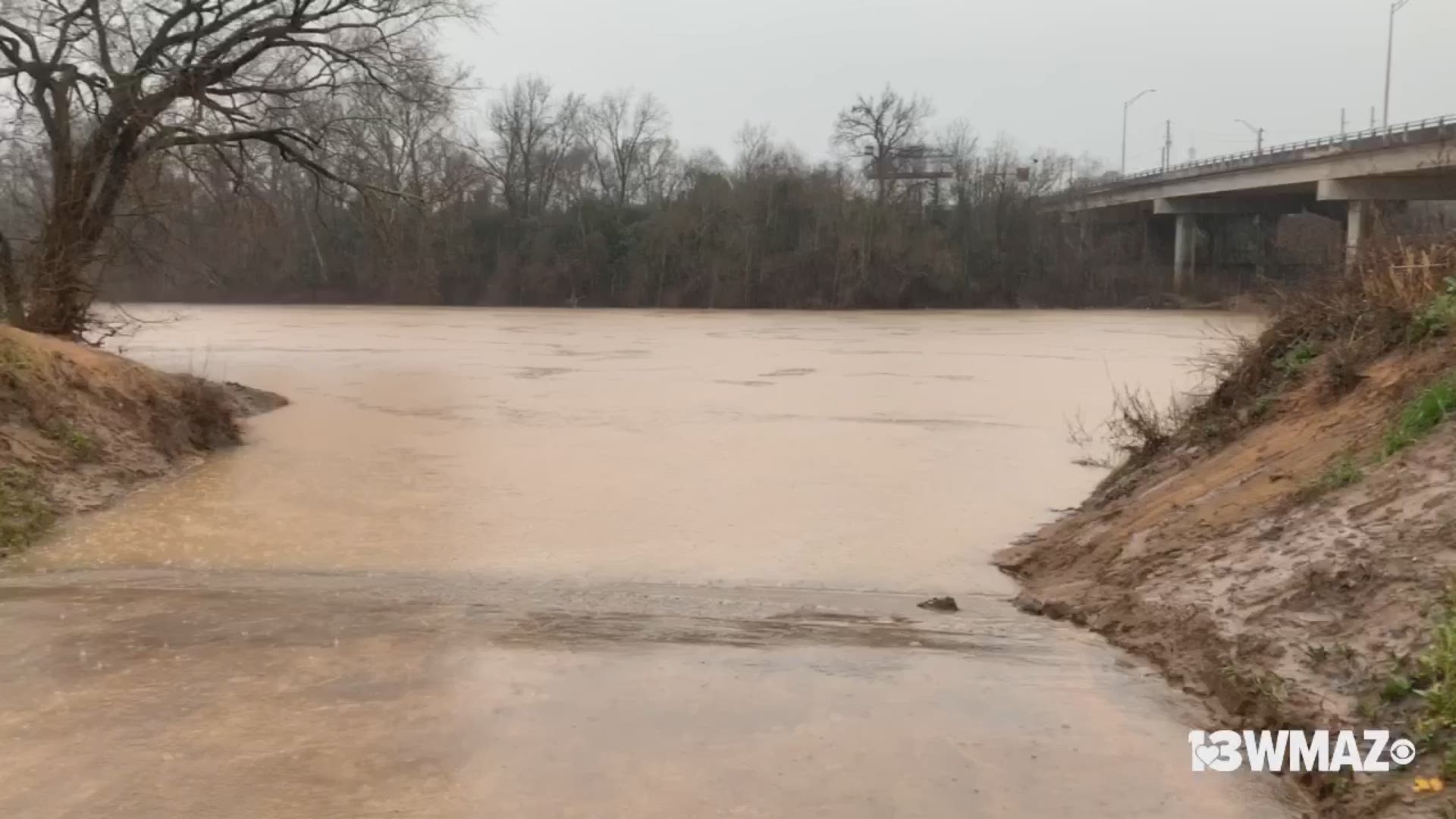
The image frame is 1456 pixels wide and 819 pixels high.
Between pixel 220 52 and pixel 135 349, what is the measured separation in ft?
46.4

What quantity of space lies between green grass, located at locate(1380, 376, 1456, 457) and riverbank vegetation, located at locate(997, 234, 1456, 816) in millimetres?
13

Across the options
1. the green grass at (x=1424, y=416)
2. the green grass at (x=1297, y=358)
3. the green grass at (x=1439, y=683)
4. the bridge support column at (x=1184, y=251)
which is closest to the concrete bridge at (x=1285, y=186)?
the bridge support column at (x=1184, y=251)

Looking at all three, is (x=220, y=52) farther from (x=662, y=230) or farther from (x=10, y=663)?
(x=662, y=230)

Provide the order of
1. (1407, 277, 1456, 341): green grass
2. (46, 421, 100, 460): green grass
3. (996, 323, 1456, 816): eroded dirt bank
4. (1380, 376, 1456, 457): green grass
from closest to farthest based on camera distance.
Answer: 1. (996, 323, 1456, 816): eroded dirt bank
2. (1380, 376, 1456, 457): green grass
3. (1407, 277, 1456, 341): green grass
4. (46, 421, 100, 460): green grass

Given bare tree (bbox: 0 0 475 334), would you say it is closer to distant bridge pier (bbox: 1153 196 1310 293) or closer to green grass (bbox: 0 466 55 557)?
green grass (bbox: 0 466 55 557)

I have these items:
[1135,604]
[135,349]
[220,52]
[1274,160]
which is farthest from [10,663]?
[1274,160]

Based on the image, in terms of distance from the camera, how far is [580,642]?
743 centimetres

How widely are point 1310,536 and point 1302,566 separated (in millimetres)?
446

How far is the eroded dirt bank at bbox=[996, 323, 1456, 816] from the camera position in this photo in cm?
515

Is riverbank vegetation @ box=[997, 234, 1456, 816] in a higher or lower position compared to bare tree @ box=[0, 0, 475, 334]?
lower

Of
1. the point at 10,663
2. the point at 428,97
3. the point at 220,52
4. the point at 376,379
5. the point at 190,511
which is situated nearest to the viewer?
the point at 10,663

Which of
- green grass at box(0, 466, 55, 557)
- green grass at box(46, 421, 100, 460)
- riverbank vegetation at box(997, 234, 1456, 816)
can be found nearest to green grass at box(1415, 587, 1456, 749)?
riverbank vegetation at box(997, 234, 1456, 816)

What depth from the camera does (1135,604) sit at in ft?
25.2

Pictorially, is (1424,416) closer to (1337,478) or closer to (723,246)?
→ (1337,478)
